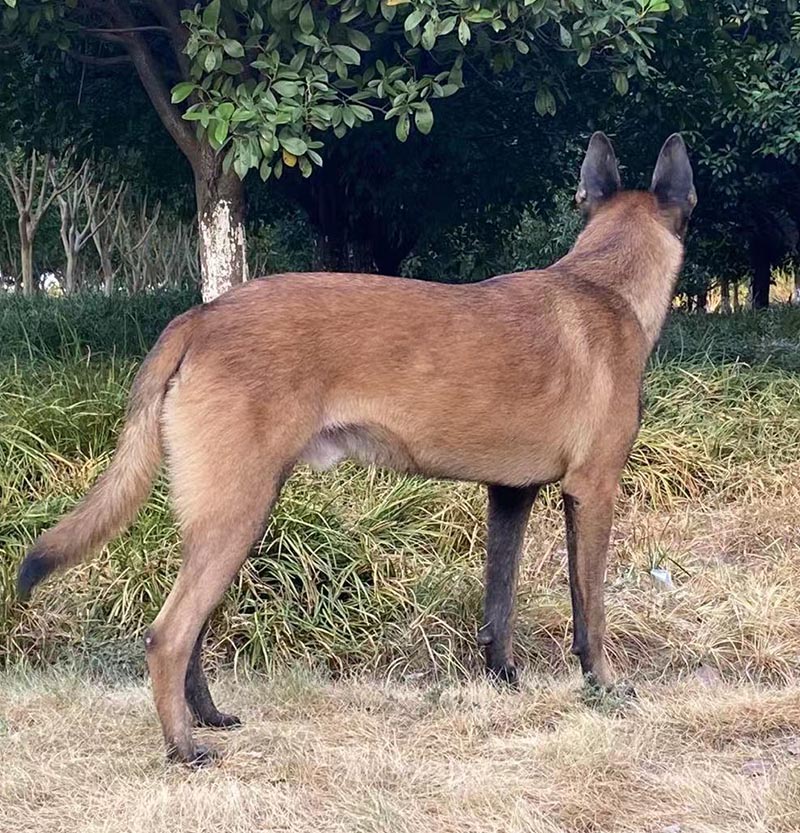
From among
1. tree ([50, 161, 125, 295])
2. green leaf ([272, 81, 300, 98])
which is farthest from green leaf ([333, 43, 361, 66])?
tree ([50, 161, 125, 295])

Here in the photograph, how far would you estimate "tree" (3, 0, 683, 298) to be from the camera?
6164mm

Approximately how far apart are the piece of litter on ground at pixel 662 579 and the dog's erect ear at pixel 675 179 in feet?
6.53

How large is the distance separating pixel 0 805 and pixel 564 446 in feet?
7.24

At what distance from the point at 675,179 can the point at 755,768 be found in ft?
7.38

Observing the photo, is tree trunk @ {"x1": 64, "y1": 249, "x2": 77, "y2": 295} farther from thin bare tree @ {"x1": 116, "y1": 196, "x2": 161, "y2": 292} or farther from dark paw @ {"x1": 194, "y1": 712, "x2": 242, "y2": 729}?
dark paw @ {"x1": 194, "y1": 712, "x2": 242, "y2": 729}

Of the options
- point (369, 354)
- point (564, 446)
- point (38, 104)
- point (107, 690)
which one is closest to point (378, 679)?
point (107, 690)

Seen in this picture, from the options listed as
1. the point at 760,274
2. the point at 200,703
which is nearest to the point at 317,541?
the point at 200,703

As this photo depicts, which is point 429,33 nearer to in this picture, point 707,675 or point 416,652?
point 416,652

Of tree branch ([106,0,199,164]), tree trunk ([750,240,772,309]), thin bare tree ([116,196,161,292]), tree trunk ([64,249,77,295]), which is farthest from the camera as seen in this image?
thin bare tree ([116,196,161,292])

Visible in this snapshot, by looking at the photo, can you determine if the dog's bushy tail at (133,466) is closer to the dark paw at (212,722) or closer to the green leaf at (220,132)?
the dark paw at (212,722)

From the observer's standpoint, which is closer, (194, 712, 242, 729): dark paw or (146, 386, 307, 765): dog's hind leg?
(146, 386, 307, 765): dog's hind leg

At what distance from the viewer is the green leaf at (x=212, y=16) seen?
6160 mm

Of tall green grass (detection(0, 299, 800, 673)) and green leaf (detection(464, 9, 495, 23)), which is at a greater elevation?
green leaf (detection(464, 9, 495, 23))

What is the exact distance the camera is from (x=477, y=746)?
4008mm
